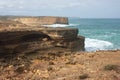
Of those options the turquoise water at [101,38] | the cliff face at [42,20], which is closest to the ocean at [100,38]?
the turquoise water at [101,38]

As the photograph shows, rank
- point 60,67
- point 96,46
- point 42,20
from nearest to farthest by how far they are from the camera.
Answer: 1. point 60,67
2. point 96,46
3. point 42,20

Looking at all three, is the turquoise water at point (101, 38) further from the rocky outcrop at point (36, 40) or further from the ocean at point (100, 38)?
the rocky outcrop at point (36, 40)

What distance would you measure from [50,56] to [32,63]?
53.6 inches

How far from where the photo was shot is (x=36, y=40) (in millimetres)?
14461

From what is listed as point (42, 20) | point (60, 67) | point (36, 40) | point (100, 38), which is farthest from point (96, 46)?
point (42, 20)

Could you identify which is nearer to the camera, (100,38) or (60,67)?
(60,67)

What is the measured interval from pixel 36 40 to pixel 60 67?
202 centimetres

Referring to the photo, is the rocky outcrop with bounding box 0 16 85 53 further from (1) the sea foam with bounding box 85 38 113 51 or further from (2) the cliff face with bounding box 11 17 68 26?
(2) the cliff face with bounding box 11 17 68 26

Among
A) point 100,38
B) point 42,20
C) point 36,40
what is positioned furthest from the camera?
point 42,20

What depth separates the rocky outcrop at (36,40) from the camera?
13398mm

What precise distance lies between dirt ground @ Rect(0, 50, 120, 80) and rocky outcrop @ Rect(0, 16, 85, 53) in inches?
12.4

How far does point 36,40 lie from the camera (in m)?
14.5

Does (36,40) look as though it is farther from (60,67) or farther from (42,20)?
(42,20)

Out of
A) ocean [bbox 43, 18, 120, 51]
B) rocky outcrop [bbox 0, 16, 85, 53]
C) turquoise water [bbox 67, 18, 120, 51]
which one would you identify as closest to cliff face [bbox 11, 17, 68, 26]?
ocean [bbox 43, 18, 120, 51]
